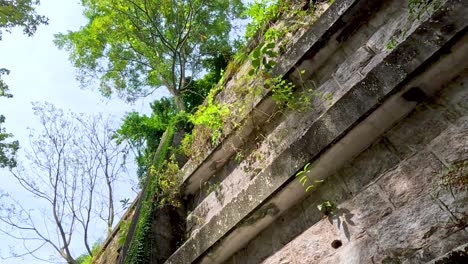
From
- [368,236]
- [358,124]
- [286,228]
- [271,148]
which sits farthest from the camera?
[271,148]

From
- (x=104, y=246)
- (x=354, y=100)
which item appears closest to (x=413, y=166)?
(x=354, y=100)

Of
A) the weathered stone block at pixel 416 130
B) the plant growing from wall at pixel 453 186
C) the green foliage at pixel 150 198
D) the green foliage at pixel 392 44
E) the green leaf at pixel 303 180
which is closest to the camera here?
the plant growing from wall at pixel 453 186

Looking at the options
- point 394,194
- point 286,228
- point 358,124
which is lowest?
point 394,194

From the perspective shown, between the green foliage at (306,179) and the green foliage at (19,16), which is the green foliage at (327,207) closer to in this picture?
the green foliage at (306,179)

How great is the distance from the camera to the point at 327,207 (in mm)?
2602

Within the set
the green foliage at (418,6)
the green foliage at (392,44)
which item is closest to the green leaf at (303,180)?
the green foliage at (392,44)

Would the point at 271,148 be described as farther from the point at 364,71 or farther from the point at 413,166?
the point at 413,166

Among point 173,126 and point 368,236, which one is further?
point 173,126

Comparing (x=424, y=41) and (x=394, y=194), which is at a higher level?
(x=424, y=41)

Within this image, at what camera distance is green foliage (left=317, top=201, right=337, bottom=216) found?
257cm

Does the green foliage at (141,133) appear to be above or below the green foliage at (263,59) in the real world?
above

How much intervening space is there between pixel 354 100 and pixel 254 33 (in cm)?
300

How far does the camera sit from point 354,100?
258 cm

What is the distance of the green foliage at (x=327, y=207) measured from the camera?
257cm
